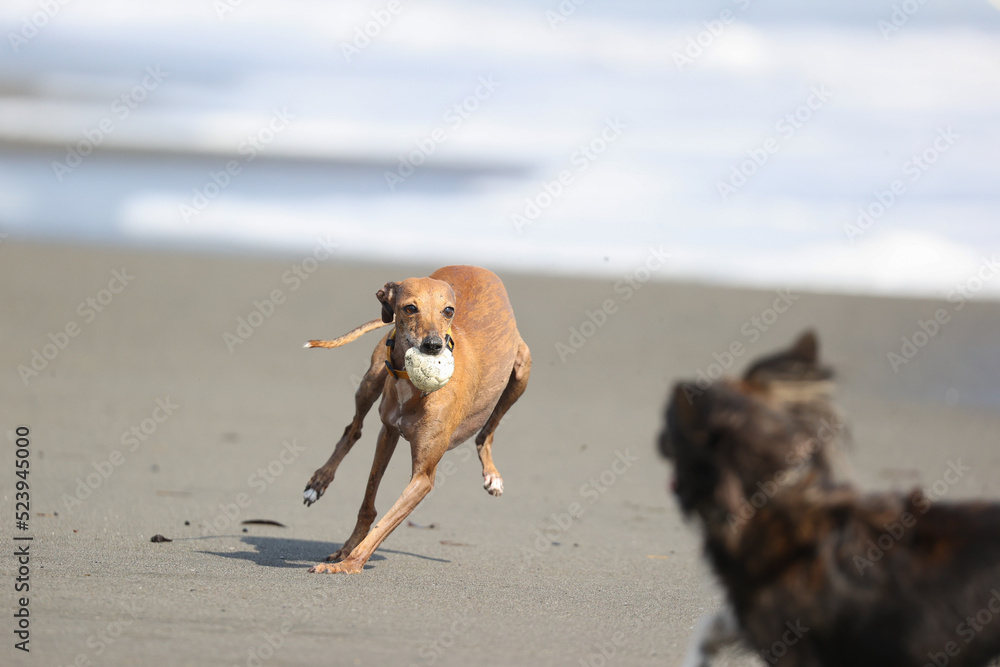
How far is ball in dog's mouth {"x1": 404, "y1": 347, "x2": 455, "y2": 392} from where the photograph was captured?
6.73 m

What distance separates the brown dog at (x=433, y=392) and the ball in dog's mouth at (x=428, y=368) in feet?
0.15

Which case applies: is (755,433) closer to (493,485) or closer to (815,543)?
(815,543)

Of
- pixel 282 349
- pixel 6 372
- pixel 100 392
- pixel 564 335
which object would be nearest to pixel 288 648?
pixel 100 392

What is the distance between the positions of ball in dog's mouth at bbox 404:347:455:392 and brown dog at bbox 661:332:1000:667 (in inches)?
117

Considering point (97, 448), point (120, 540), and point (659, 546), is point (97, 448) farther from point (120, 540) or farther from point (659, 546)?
point (659, 546)

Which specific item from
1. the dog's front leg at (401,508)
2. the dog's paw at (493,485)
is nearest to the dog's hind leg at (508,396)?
the dog's paw at (493,485)

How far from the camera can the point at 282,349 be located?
23.5 m

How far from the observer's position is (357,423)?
760 centimetres

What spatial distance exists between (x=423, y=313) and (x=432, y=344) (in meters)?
0.25

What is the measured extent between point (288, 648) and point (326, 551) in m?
2.88

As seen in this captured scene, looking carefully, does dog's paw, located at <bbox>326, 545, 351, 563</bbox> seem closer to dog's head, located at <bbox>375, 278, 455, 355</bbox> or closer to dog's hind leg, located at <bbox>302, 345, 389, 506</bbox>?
dog's hind leg, located at <bbox>302, 345, 389, 506</bbox>

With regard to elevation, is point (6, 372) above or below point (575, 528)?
below

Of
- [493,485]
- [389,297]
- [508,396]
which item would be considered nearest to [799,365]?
[389,297]

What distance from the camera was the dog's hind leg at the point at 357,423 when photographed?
7.48 meters
